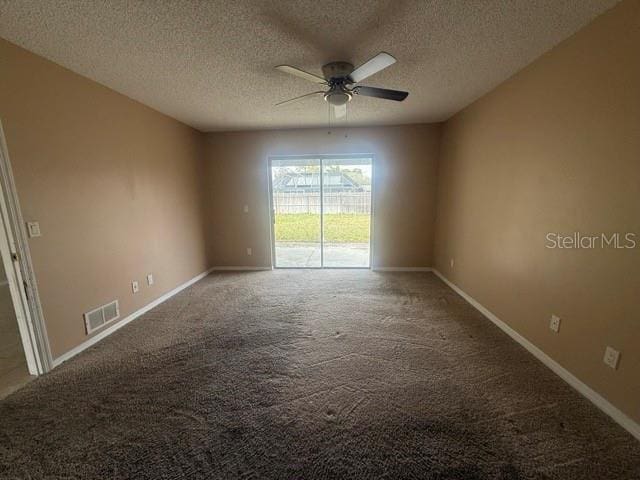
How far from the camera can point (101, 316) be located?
94.7 inches

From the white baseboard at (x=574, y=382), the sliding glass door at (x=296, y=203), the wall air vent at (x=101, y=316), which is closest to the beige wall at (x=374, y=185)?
the sliding glass door at (x=296, y=203)

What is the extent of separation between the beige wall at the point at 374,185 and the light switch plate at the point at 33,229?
2615mm

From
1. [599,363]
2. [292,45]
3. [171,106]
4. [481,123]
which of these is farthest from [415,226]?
[171,106]

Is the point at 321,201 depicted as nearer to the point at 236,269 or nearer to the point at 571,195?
the point at 236,269

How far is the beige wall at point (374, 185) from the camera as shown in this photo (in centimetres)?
Result: 407

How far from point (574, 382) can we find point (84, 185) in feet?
13.8

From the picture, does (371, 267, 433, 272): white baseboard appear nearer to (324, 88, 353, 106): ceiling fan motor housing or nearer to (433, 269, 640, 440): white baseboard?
(433, 269, 640, 440): white baseboard

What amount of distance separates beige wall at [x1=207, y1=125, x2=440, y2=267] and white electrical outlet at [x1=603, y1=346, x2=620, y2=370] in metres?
2.83

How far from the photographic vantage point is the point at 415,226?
426 cm

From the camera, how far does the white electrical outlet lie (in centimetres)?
148

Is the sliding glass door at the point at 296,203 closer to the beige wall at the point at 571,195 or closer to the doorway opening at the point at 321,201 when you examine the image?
the doorway opening at the point at 321,201

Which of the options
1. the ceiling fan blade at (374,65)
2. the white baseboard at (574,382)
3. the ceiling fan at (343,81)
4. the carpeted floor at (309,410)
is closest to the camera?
the carpeted floor at (309,410)

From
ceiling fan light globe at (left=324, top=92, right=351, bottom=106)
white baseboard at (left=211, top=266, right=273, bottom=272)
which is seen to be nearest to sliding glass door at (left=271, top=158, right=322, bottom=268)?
white baseboard at (left=211, top=266, right=273, bottom=272)

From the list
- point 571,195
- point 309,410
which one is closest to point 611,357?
point 571,195
